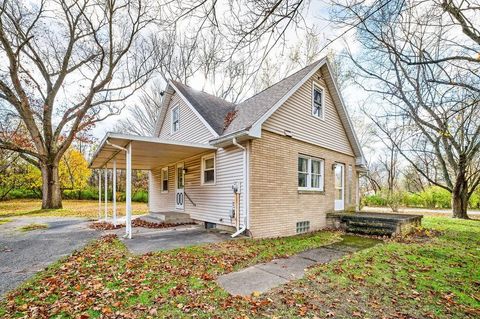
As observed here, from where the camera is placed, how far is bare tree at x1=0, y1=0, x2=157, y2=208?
48.5ft

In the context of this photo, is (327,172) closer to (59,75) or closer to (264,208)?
(264,208)

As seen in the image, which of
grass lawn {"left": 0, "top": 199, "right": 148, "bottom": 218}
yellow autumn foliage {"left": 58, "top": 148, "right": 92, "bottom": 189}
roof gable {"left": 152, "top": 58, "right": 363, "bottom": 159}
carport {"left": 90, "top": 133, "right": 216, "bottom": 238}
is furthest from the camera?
yellow autumn foliage {"left": 58, "top": 148, "right": 92, "bottom": 189}

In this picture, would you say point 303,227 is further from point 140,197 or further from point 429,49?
point 140,197

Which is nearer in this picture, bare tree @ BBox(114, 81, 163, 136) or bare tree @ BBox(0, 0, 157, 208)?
bare tree @ BBox(0, 0, 157, 208)

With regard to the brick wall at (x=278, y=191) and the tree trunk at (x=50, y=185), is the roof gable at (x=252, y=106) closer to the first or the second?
the brick wall at (x=278, y=191)

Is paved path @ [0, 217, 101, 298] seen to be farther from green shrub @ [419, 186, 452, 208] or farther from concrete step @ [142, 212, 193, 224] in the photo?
green shrub @ [419, 186, 452, 208]

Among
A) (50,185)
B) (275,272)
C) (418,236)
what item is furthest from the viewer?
(50,185)

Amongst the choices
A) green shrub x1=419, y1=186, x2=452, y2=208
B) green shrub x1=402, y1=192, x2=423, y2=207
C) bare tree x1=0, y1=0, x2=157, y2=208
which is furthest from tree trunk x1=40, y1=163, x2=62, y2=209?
green shrub x1=419, y1=186, x2=452, y2=208

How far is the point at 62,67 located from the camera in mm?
16797

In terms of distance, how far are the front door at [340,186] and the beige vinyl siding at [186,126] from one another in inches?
262

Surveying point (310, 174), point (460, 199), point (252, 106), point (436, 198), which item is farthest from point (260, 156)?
point (436, 198)

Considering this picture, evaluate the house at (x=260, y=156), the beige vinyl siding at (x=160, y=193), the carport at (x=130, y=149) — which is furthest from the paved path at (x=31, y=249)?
the beige vinyl siding at (x=160, y=193)

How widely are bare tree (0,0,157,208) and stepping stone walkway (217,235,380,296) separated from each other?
14.9 metres

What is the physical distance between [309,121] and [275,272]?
690 cm
